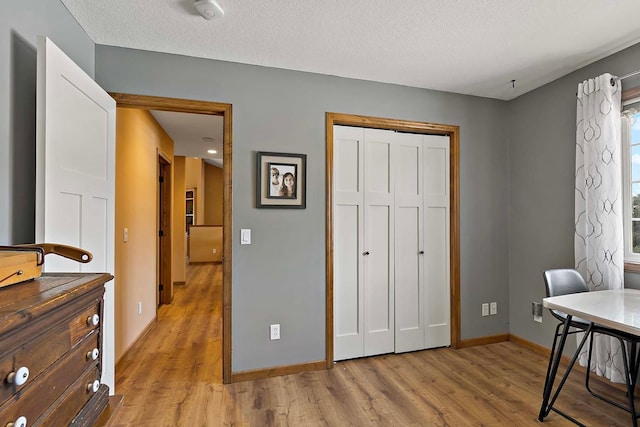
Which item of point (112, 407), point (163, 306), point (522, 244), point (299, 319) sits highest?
point (522, 244)

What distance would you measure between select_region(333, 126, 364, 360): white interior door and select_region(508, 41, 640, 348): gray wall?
1.58 metres

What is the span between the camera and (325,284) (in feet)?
8.95

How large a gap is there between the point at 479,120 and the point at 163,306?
179 inches

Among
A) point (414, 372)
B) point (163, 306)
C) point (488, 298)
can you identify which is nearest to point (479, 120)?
point (488, 298)

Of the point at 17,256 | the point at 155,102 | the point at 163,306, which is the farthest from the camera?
the point at 163,306

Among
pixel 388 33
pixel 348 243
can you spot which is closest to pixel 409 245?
pixel 348 243

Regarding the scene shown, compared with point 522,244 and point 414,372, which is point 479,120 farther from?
point 414,372

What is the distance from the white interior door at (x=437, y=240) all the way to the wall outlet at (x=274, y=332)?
55.8 inches

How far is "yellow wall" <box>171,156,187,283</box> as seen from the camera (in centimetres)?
552

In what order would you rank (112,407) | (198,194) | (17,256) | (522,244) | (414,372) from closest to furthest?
(17,256), (112,407), (414,372), (522,244), (198,194)

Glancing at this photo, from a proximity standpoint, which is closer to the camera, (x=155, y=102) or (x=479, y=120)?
(x=155, y=102)

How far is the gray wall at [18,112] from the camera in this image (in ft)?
4.49

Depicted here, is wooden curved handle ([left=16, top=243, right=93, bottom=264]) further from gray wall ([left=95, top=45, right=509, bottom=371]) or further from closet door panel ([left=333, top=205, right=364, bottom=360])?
closet door panel ([left=333, top=205, right=364, bottom=360])

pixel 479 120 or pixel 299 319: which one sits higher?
pixel 479 120
